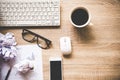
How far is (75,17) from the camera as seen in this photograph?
124 cm

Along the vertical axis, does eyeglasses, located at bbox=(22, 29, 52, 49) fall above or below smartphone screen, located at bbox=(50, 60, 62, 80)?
above

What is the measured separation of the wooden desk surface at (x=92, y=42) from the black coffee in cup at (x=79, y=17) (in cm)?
6

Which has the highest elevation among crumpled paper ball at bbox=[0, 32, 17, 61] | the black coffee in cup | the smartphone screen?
the black coffee in cup

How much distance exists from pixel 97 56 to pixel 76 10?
0.66 ft

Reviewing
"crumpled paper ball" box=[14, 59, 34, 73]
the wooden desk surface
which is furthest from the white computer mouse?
"crumpled paper ball" box=[14, 59, 34, 73]

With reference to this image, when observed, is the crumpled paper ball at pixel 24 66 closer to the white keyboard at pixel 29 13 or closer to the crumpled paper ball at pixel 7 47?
the crumpled paper ball at pixel 7 47

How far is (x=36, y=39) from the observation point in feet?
4.24

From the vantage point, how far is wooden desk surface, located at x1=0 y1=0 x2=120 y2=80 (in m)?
1.28

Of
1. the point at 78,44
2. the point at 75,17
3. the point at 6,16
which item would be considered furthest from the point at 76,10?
the point at 6,16

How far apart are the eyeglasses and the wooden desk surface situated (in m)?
0.02

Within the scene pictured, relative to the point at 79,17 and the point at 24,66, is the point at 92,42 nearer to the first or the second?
the point at 79,17

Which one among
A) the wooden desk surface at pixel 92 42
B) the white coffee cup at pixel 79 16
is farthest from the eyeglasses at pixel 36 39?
the white coffee cup at pixel 79 16

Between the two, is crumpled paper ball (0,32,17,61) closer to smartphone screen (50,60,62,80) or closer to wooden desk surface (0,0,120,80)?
wooden desk surface (0,0,120,80)

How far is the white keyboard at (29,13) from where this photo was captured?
1275mm
